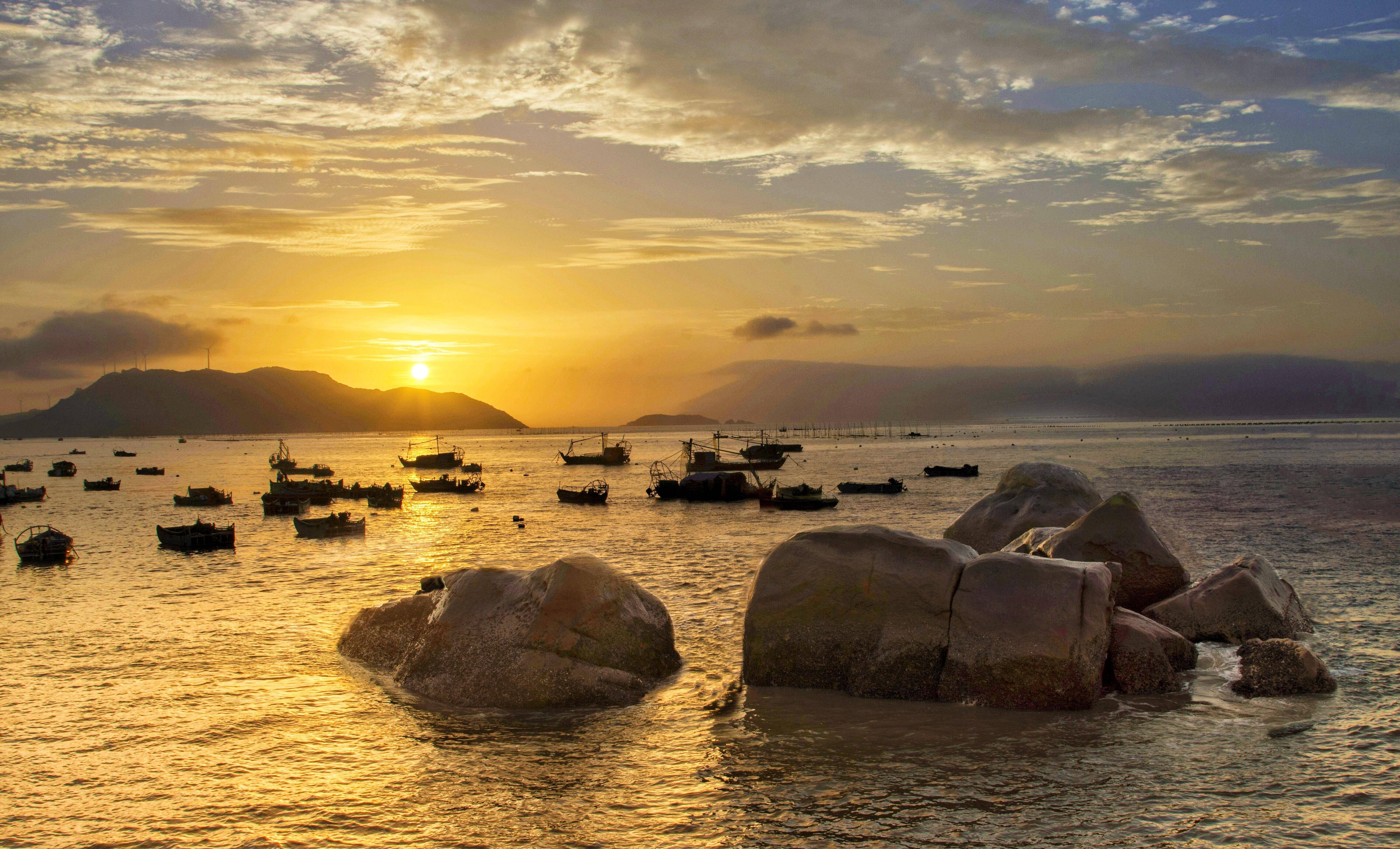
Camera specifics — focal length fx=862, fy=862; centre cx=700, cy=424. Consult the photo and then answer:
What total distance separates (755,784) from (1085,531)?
1072 centimetres

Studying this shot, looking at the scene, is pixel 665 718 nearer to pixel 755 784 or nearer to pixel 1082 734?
pixel 755 784

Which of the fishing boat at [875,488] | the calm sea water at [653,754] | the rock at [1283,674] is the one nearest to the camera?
the calm sea water at [653,754]

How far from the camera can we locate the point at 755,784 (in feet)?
34.7

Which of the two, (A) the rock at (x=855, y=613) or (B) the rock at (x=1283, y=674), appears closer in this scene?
(B) the rock at (x=1283, y=674)

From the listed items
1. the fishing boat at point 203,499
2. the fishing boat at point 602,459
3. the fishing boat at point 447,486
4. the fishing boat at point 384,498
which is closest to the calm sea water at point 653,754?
the fishing boat at point 384,498

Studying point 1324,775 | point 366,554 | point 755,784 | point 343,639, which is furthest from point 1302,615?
point 366,554

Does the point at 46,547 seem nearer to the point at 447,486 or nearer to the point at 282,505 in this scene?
the point at 282,505

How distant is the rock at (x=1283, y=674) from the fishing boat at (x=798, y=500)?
41575 millimetres

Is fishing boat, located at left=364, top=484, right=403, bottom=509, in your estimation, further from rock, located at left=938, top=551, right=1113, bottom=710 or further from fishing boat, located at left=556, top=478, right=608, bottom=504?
rock, located at left=938, top=551, right=1113, bottom=710

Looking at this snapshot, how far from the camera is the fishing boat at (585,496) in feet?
208

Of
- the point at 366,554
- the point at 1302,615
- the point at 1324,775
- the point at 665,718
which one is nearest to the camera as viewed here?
the point at 1324,775

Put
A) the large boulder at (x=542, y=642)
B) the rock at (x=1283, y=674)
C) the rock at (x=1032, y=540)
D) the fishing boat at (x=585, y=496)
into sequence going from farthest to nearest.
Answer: the fishing boat at (x=585, y=496) < the rock at (x=1032, y=540) < the large boulder at (x=542, y=642) < the rock at (x=1283, y=674)

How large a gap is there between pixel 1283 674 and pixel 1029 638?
164 inches

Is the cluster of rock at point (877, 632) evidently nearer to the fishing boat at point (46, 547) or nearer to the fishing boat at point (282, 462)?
the fishing boat at point (46, 547)
